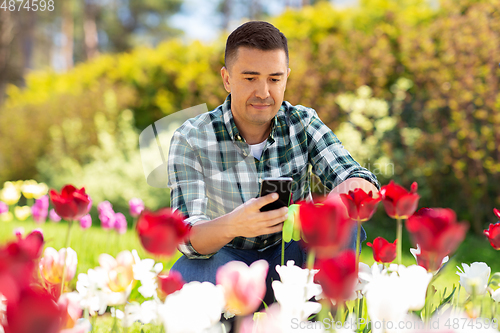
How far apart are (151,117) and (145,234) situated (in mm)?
5569

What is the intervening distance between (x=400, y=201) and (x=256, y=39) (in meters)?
0.84

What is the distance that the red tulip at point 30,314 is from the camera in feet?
1.37

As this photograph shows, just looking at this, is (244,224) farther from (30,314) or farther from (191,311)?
(30,314)


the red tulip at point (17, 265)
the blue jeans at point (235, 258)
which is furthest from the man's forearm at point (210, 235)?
the red tulip at point (17, 265)

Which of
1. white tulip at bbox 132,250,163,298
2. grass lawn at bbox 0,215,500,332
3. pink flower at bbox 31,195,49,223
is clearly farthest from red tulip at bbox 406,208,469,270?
pink flower at bbox 31,195,49,223

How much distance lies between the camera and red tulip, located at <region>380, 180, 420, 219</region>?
29.2 inches

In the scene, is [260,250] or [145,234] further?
[260,250]

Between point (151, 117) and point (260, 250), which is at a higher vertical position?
point (151, 117)

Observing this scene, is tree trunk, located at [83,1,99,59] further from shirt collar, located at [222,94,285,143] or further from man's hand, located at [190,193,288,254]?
man's hand, located at [190,193,288,254]

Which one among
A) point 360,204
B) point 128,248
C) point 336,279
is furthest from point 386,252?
point 128,248

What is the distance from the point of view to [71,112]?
626 centimetres

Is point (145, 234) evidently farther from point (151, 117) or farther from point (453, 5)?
point (151, 117)

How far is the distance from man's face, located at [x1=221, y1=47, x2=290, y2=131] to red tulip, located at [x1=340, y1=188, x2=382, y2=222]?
2.18 feet

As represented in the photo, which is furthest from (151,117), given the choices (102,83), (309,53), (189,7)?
(189,7)
